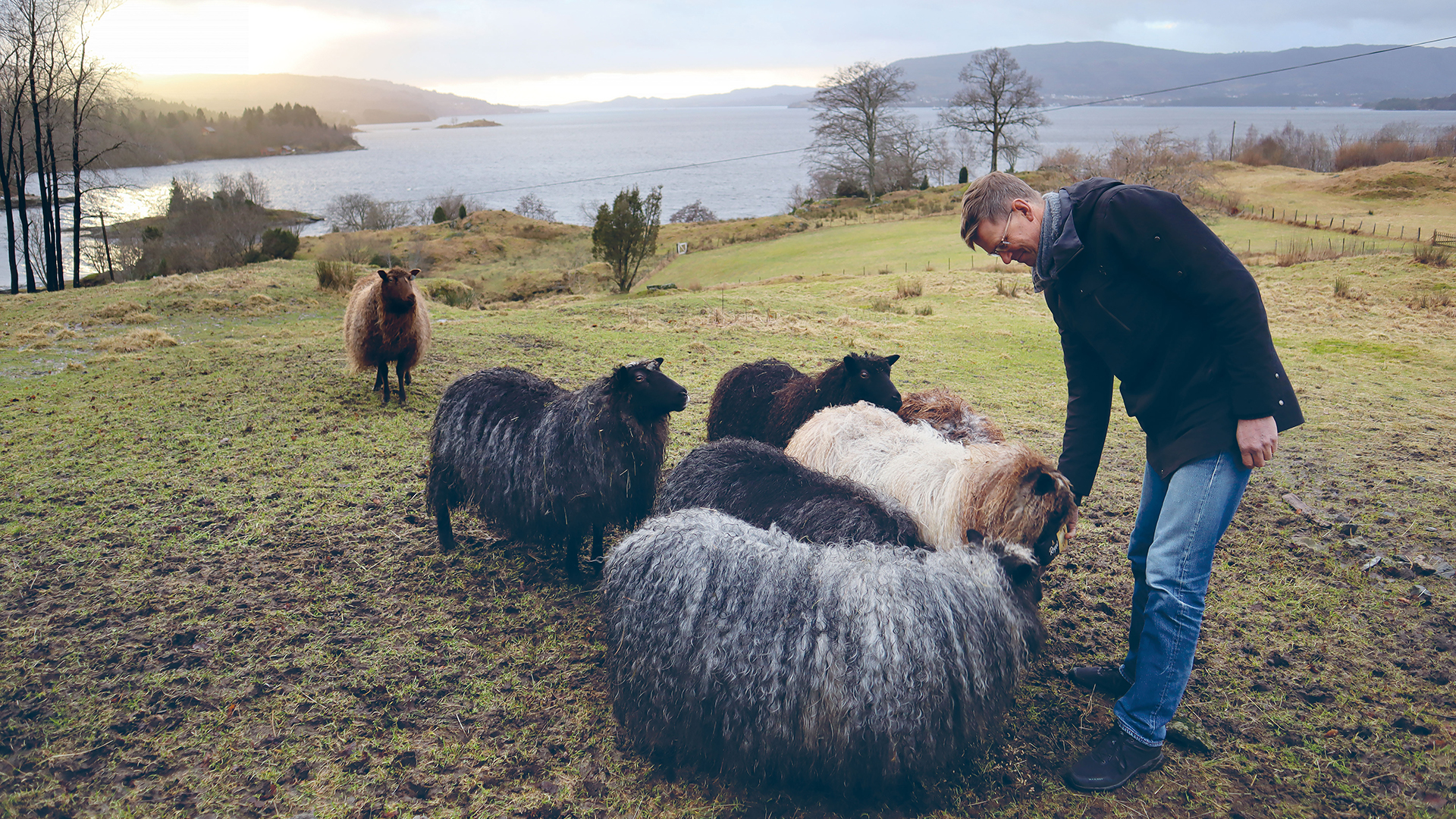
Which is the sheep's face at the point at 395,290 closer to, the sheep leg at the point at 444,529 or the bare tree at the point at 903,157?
the sheep leg at the point at 444,529

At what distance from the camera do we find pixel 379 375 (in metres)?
9.34

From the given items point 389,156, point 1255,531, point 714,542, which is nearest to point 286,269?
point 714,542

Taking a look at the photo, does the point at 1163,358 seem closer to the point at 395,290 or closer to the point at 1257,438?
the point at 1257,438

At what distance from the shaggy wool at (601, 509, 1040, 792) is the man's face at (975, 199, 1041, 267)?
1.53 meters

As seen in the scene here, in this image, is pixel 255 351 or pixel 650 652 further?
pixel 255 351

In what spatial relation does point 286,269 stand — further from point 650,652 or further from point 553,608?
point 650,652

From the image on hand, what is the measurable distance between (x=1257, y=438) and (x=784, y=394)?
4193 millimetres

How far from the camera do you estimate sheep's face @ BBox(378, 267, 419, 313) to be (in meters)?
8.77

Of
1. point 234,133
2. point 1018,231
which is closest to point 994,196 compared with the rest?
point 1018,231

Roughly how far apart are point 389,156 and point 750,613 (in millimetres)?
224555

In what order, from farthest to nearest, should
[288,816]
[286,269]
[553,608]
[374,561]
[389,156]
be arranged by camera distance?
[389,156]
[286,269]
[374,561]
[553,608]
[288,816]

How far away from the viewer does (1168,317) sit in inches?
115

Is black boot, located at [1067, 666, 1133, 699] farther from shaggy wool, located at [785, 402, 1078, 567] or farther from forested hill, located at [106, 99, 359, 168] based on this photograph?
forested hill, located at [106, 99, 359, 168]

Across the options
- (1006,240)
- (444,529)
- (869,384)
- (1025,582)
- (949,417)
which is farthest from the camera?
(869,384)
